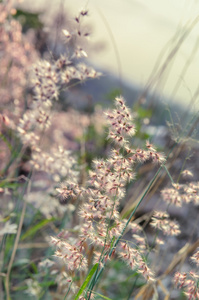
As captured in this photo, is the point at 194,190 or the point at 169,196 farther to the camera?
the point at 169,196

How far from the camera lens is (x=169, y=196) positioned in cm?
139

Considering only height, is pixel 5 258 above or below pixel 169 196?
below

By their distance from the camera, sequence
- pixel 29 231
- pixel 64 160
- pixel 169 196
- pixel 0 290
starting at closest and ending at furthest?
pixel 169 196 → pixel 64 160 → pixel 0 290 → pixel 29 231

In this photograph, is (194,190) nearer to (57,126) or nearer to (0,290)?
(0,290)

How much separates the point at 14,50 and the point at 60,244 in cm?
408

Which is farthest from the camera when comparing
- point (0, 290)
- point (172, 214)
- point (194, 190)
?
point (172, 214)

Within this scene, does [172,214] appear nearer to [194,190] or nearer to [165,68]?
[165,68]

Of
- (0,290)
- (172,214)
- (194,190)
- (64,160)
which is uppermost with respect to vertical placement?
(194,190)

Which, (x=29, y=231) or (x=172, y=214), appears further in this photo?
(x=172, y=214)

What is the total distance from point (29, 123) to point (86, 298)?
1.03 meters

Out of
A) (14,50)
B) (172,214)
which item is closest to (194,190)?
(172,214)

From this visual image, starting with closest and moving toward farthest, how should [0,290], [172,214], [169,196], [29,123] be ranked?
[169,196], [29,123], [0,290], [172,214]

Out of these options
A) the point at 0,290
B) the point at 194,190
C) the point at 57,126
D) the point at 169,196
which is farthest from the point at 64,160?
the point at 57,126

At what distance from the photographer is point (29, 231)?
88.6 inches
